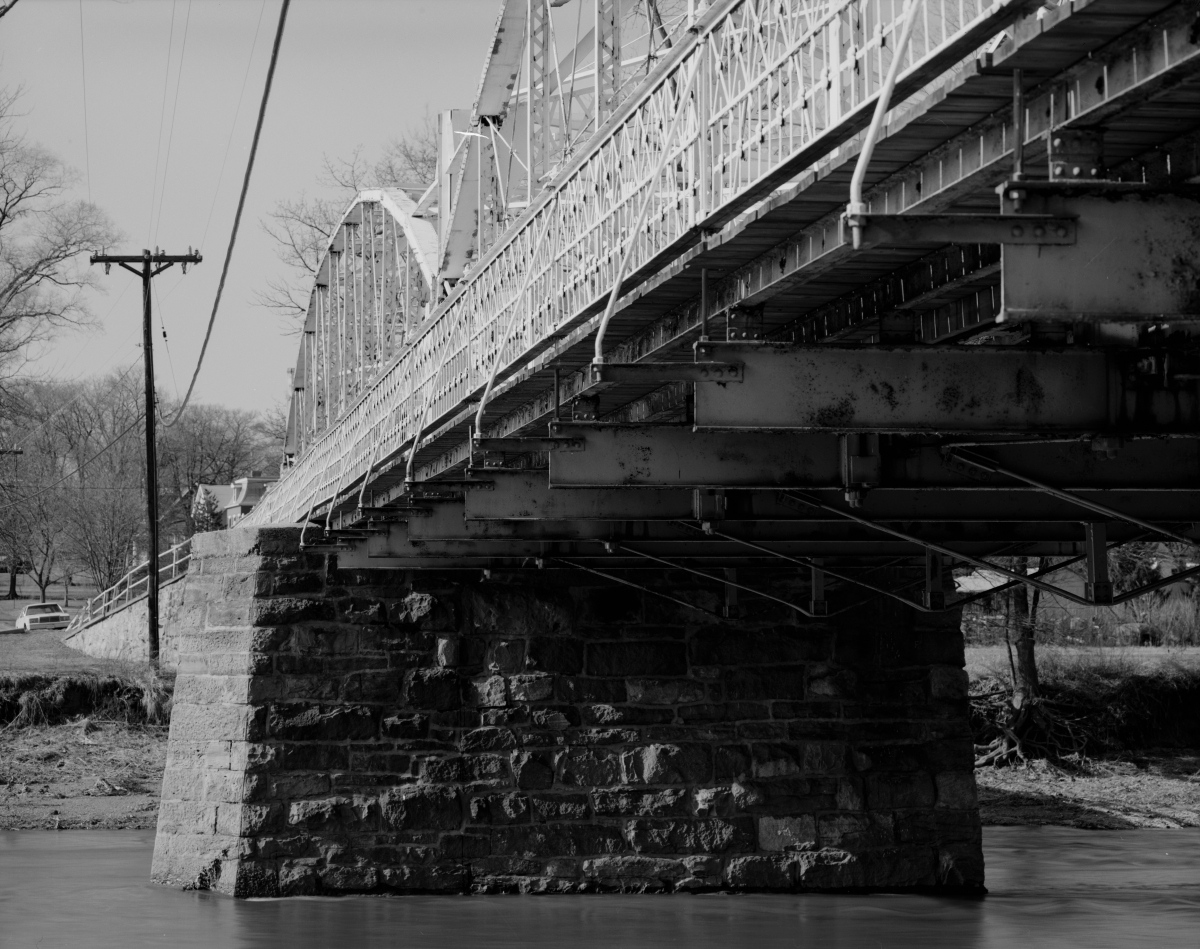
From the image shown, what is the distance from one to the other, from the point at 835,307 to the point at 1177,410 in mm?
1557

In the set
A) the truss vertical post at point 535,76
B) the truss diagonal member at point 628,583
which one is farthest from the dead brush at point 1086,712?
the truss vertical post at point 535,76

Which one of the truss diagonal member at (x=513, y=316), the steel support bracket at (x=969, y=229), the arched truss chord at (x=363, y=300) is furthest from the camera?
the arched truss chord at (x=363, y=300)

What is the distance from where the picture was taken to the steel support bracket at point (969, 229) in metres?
5.53

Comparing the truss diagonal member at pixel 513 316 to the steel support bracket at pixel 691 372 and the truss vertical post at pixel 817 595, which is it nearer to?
the steel support bracket at pixel 691 372

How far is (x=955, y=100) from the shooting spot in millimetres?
5457

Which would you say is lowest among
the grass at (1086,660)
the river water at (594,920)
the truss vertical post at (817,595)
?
the river water at (594,920)

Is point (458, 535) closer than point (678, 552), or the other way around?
point (458, 535)

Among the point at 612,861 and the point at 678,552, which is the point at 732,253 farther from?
the point at 612,861

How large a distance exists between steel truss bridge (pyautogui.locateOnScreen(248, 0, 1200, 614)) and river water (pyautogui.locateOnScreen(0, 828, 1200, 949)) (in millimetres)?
2715

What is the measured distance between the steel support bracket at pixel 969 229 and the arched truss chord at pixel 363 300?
426 inches

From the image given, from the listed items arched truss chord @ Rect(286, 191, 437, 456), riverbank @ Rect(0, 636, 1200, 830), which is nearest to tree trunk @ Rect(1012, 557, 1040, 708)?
riverbank @ Rect(0, 636, 1200, 830)

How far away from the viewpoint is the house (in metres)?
58.8

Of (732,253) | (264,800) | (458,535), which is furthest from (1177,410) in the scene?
(264,800)

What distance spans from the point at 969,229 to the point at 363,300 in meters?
19.5
